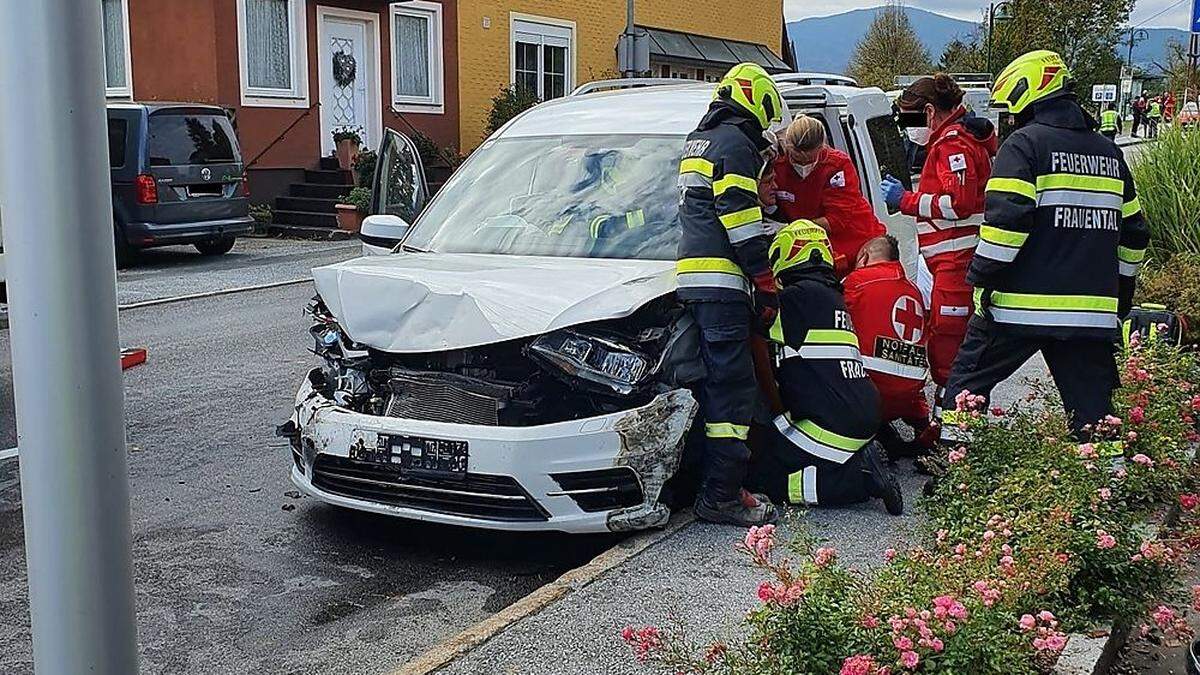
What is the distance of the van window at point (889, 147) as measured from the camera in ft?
25.0

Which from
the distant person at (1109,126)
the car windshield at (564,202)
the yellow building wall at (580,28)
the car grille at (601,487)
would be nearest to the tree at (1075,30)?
the yellow building wall at (580,28)

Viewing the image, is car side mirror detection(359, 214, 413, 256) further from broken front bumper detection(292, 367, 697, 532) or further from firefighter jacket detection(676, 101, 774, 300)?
firefighter jacket detection(676, 101, 774, 300)

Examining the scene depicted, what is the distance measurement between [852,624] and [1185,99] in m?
12.7

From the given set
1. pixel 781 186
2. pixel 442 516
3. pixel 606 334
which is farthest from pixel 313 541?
pixel 781 186

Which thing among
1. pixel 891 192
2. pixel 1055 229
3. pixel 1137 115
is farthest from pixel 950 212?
pixel 1137 115

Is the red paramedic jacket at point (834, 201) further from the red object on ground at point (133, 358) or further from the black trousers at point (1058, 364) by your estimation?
the red object on ground at point (133, 358)

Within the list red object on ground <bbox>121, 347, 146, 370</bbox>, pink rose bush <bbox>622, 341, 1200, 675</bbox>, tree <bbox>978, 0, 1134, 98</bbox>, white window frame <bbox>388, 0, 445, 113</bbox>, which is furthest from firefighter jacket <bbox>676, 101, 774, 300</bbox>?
tree <bbox>978, 0, 1134, 98</bbox>

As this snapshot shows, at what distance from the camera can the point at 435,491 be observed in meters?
5.00

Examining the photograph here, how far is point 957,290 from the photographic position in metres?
6.49

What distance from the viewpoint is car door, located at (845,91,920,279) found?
288 inches

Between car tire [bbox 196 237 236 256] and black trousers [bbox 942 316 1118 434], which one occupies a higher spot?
black trousers [bbox 942 316 1118 434]

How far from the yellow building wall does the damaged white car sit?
1867 centimetres

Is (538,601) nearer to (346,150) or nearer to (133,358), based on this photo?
(133,358)

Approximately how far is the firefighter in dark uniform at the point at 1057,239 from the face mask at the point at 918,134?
1849 millimetres
